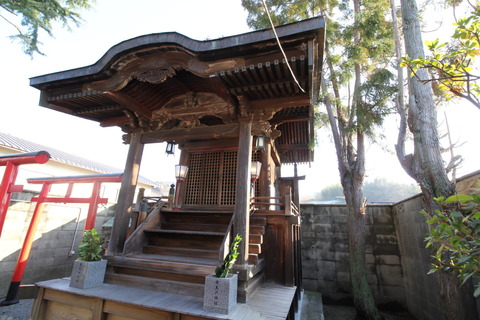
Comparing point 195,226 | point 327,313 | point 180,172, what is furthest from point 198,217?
point 327,313

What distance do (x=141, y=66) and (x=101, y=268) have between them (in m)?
4.02

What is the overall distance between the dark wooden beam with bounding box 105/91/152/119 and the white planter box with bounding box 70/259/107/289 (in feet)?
10.7

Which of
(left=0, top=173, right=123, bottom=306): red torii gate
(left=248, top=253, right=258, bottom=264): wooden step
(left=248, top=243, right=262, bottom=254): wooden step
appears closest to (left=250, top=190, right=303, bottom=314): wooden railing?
(left=248, top=243, right=262, bottom=254): wooden step

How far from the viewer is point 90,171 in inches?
674

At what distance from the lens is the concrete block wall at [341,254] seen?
26.5ft

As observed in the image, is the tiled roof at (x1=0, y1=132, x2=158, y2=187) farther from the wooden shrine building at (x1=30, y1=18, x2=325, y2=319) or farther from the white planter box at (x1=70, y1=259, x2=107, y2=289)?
the white planter box at (x1=70, y1=259, x2=107, y2=289)

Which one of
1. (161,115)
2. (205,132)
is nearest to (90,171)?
(161,115)

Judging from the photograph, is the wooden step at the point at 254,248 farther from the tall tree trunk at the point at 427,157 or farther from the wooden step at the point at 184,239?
the tall tree trunk at the point at 427,157

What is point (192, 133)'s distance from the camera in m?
5.19

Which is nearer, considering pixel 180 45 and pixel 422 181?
pixel 180 45

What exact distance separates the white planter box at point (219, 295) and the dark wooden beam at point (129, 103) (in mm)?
4015

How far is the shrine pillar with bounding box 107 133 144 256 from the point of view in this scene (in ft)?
15.6

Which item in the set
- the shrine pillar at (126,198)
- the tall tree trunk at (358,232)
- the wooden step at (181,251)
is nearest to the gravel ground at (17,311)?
the shrine pillar at (126,198)

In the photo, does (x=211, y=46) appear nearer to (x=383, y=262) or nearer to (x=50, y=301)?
(x=50, y=301)
